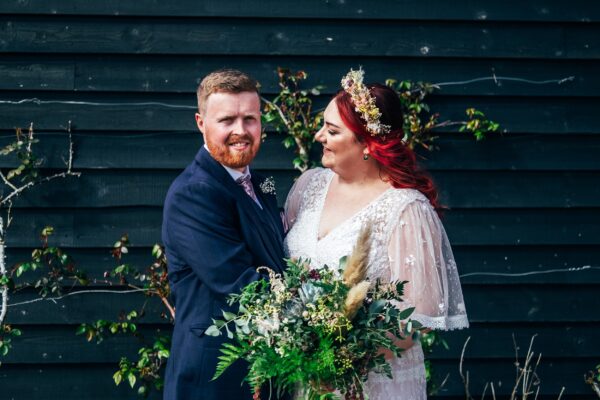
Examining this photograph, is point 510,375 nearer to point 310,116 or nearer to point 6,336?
point 310,116

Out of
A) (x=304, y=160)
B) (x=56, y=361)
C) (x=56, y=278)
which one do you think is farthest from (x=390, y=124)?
(x=56, y=361)

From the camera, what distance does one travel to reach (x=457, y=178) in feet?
15.3

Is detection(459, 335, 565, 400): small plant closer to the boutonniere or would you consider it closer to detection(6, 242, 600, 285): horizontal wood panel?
detection(6, 242, 600, 285): horizontal wood panel

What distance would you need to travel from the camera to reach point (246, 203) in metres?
3.26

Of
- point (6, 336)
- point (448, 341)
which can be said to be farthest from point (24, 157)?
point (448, 341)

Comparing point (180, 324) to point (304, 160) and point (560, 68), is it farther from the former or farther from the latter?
point (560, 68)

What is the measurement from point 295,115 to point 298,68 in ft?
0.85

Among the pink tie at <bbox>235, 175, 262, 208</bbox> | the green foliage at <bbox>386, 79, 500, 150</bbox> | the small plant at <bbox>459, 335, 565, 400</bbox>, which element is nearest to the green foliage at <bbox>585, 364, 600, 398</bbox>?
the small plant at <bbox>459, 335, 565, 400</bbox>

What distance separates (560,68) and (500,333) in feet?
4.92

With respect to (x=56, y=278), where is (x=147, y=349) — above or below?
below

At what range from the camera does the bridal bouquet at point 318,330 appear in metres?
2.57

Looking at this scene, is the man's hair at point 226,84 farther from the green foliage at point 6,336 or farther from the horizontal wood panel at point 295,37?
the green foliage at point 6,336

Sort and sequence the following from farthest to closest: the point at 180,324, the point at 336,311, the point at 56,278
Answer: the point at 56,278, the point at 180,324, the point at 336,311

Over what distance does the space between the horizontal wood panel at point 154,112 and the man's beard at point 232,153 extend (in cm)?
132
